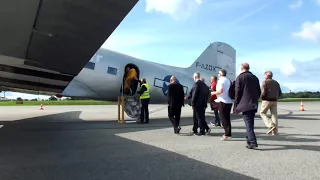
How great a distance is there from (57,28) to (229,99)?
4859mm

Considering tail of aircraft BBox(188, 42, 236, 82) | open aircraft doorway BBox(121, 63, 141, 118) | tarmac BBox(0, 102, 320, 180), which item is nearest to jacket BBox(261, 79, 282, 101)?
tarmac BBox(0, 102, 320, 180)

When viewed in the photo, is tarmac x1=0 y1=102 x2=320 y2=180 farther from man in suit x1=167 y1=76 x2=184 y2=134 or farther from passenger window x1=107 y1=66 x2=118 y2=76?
passenger window x1=107 y1=66 x2=118 y2=76

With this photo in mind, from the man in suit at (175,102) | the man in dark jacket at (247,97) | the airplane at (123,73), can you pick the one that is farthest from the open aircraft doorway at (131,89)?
the man in dark jacket at (247,97)

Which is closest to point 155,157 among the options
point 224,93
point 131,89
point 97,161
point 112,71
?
point 97,161

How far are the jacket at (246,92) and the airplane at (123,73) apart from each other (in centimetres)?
685

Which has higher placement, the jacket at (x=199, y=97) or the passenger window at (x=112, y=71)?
the passenger window at (x=112, y=71)

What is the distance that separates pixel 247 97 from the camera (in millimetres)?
7125

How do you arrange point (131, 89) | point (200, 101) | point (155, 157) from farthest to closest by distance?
point (131, 89) < point (200, 101) < point (155, 157)

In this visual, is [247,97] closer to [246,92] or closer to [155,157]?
[246,92]

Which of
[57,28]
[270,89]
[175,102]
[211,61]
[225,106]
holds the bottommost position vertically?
[225,106]

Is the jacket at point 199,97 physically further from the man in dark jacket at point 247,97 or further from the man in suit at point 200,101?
the man in dark jacket at point 247,97

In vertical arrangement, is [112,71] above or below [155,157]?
above

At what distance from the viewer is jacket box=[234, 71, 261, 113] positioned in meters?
7.08

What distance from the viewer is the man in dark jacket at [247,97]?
703 cm
